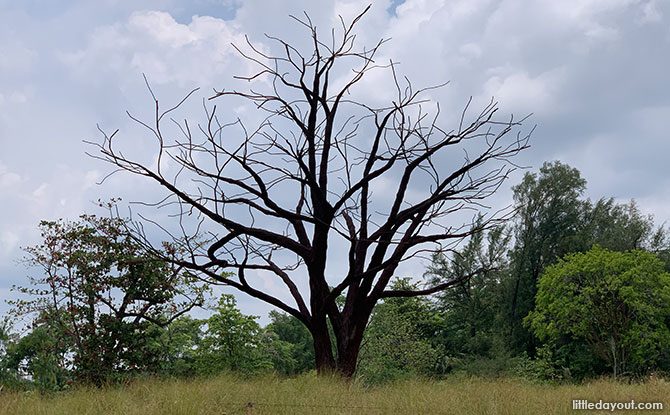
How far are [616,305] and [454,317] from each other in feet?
37.9

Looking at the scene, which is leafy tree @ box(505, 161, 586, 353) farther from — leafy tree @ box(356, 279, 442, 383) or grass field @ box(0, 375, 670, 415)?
grass field @ box(0, 375, 670, 415)

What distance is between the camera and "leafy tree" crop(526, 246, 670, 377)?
2469 cm

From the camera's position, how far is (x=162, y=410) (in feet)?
18.5

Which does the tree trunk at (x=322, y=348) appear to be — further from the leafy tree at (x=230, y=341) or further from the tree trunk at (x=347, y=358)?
the leafy tree at (x=230, y=341)

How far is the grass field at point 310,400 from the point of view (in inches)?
231

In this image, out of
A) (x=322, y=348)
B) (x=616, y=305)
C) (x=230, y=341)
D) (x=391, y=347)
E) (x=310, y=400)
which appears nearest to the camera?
(x=310, y=400)

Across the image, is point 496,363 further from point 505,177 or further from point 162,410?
point 162,410

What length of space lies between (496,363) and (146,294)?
1923cm

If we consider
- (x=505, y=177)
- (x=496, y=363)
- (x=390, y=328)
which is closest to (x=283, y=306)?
(x=505, y=177)

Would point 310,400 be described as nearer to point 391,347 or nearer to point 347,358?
point 347,358

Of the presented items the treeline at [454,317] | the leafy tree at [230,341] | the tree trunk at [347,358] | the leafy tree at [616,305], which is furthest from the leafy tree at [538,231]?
the tree trunk at [347,358]

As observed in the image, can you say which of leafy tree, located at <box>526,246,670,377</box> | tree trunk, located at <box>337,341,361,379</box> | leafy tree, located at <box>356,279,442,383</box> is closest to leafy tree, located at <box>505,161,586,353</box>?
leafy tree, located at <box>526,246,670,377</box>

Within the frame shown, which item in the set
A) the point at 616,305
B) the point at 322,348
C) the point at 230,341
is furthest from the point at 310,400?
the point at 616,305

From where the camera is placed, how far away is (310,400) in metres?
6.20
